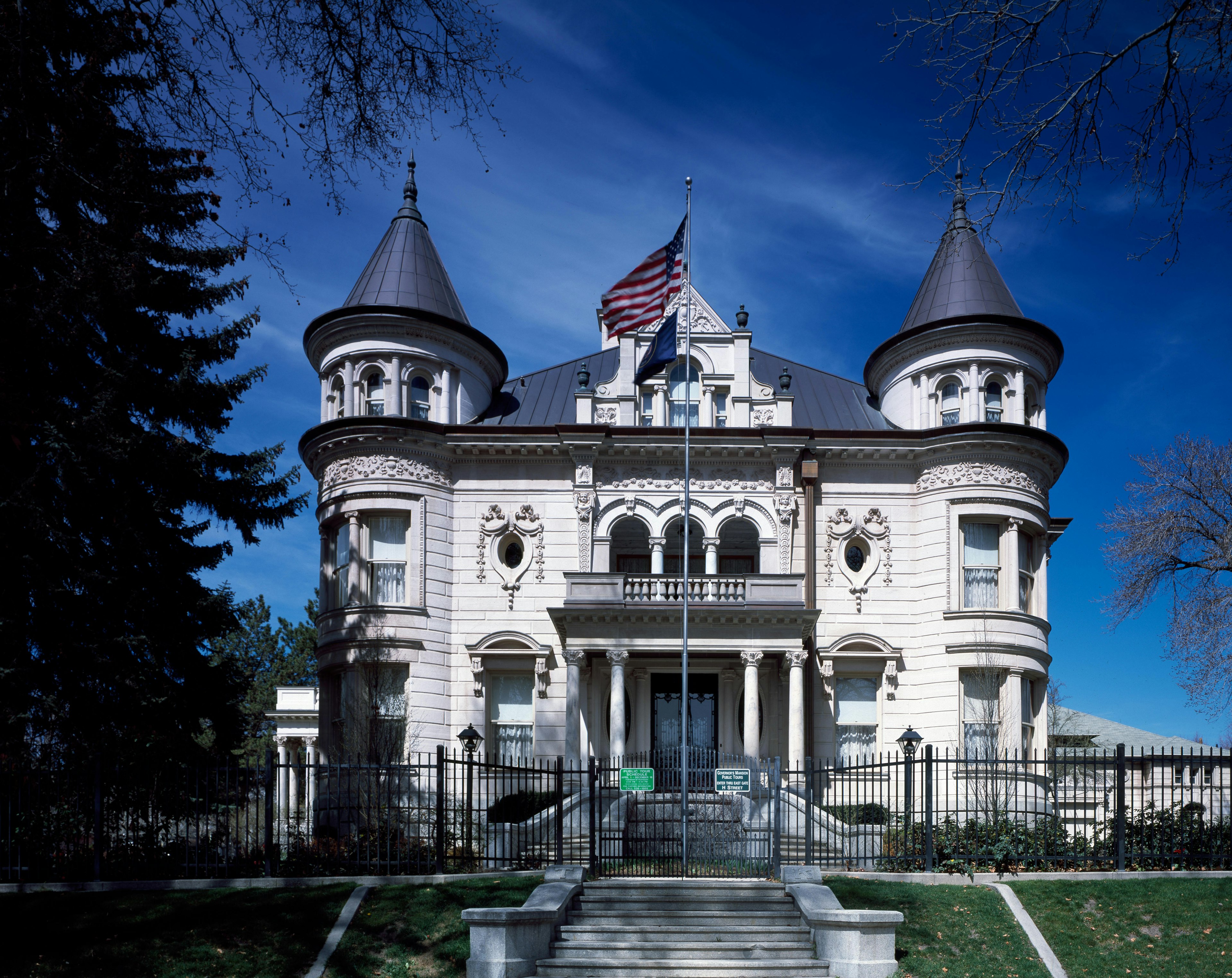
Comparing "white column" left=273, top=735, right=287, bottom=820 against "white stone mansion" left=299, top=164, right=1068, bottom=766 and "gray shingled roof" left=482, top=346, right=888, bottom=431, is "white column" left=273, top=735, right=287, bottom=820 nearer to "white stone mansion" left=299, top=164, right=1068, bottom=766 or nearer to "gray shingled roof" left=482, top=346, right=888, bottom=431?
"white stone mansion" left=299, top=164, right=1068, bottom=766

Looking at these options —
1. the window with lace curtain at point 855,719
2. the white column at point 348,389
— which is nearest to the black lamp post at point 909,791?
the window with lace curtain at point 855,719

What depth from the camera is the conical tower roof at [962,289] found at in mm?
31688

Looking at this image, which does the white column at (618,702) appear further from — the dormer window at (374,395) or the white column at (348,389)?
the white column at (348,389)

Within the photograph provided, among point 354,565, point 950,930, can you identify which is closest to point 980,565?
point 950,930

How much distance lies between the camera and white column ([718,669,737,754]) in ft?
98.8

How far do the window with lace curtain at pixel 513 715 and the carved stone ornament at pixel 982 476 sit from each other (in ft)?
39.5

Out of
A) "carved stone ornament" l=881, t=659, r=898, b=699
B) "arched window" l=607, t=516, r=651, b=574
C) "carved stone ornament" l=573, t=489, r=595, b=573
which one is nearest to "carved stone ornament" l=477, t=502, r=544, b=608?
"carved stone ornament" l=573, t=489, r=595, b=573

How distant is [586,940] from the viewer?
15031 mm

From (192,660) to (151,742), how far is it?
6.62 feet

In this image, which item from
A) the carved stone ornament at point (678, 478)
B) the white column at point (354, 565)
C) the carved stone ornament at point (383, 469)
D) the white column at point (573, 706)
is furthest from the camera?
the carved stone ornament at point (678, 478)

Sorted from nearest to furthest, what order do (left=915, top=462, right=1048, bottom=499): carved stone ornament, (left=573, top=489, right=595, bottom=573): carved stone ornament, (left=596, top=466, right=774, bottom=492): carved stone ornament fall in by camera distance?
(left=915, top=462, right=1048, bottom=499): carved stone ornament < (left=573, top=489, right=595, bottom=573): carved stone ornament < (left=596, top=466, right=774, bottom=492): carved stone ornament

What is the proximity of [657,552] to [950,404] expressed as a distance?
910cm

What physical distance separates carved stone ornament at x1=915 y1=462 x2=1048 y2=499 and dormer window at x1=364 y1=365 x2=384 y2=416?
1489 cm

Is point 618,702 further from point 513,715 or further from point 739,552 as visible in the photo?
point 739,552
